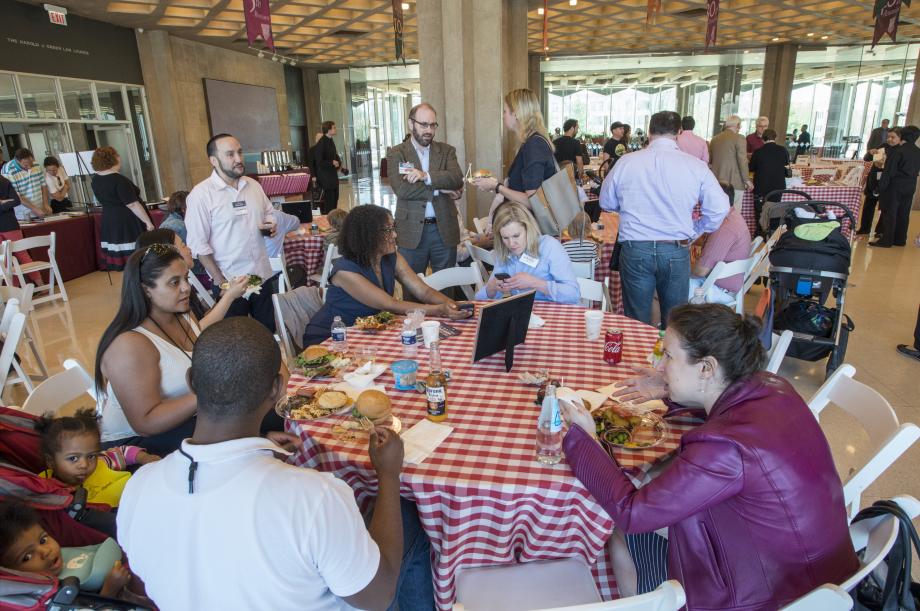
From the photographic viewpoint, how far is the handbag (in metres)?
3.95

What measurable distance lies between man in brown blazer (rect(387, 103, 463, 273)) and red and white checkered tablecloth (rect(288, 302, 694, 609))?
2.69 m

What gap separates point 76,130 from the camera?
11.0 m

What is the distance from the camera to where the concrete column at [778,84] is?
17844 mm

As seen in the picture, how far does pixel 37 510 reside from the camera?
1.70 metres

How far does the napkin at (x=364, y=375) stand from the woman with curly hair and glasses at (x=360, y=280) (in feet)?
2.46

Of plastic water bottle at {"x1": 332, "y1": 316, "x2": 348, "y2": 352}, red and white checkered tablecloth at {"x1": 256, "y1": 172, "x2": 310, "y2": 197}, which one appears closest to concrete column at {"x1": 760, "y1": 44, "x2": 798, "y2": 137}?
red and white checkered tablecloth at {"x1": 256, "y1": 172, "x2": 310, "y2": 197}

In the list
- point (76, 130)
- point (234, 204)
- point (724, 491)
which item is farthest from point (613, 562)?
point (76, 130)

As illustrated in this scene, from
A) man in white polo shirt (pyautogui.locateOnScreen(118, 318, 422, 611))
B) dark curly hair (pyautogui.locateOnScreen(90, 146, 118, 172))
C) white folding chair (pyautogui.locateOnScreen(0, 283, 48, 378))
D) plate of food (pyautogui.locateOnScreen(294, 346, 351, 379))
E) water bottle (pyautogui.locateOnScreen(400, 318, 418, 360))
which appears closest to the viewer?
man in white polo shirt (pyautogui.locateOnScreen(118, 318, 422, 611))

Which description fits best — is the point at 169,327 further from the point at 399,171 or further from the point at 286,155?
the point at 286,155

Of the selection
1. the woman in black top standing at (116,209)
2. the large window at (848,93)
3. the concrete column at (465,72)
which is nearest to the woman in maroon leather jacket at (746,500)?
the concrete column at (465,72)

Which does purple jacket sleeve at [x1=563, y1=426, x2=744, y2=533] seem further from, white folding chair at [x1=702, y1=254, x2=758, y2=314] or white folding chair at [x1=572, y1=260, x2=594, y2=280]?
white folding chair at [x1=572, y1=260, x2=594, y2=280]

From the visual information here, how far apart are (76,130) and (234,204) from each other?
965 centimetres

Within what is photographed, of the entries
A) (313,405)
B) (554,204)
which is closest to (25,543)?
(313,405)

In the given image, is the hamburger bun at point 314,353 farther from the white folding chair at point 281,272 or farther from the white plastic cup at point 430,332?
the white folding chair at point 281,272
